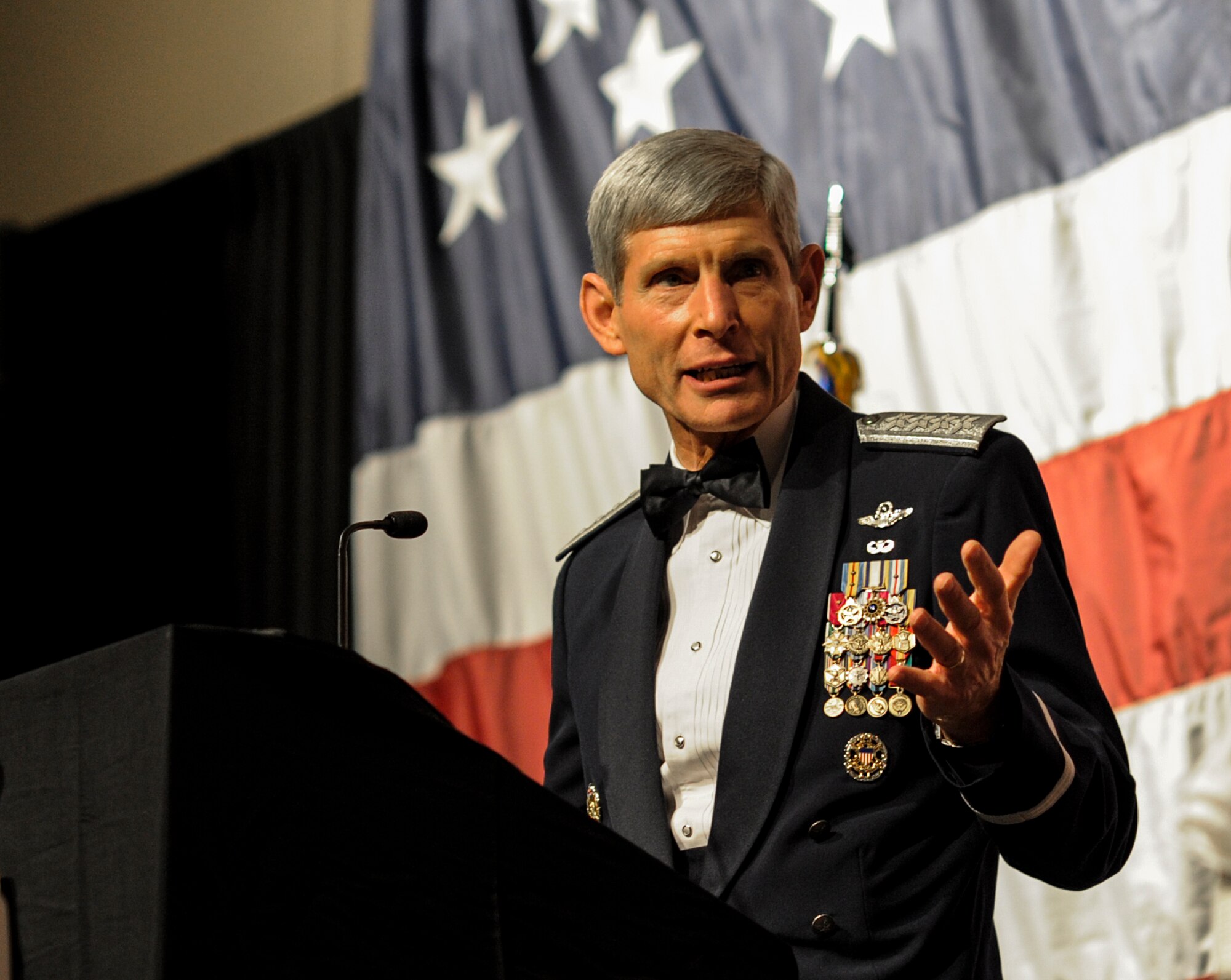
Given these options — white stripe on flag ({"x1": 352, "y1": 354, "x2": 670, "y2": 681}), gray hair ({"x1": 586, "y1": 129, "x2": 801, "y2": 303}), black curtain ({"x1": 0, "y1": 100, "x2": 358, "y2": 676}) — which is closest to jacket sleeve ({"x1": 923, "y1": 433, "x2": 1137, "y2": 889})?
gray hair ({"x1": 586, "y1": 129, "x2": 801, "y2": 303})

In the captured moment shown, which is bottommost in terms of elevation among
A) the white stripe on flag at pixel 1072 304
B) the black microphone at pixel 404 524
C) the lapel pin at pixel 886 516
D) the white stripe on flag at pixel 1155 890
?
the white stripe on flag at pixel 1155 890

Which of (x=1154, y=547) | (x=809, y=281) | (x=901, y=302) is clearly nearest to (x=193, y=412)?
(x=901, y=302)

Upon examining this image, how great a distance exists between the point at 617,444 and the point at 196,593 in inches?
68.7

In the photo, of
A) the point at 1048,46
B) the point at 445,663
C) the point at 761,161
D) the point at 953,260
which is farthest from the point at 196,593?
the point at 761,161

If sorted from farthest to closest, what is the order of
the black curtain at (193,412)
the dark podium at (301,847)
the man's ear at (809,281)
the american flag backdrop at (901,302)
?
the black curtain at (193,412) → the american flag backdrop at (901,302) → the man's ear at (809,281) → the dark podium at (301,847)

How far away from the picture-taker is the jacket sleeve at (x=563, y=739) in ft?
6.03

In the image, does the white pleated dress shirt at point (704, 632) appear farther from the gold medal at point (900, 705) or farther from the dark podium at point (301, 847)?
the dark podium at point (301, 847)

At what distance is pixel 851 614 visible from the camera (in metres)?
1.57

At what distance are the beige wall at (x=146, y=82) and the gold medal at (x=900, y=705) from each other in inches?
146

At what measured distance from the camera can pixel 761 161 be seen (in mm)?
1726

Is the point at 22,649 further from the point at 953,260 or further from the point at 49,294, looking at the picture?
the point at 953,260

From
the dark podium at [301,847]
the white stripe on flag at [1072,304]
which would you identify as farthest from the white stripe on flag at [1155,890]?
the dark podium at [301,847]

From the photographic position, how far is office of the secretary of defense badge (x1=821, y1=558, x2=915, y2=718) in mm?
1516

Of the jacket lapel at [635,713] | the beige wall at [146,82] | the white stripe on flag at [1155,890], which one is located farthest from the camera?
the beige wall at [146,82]
